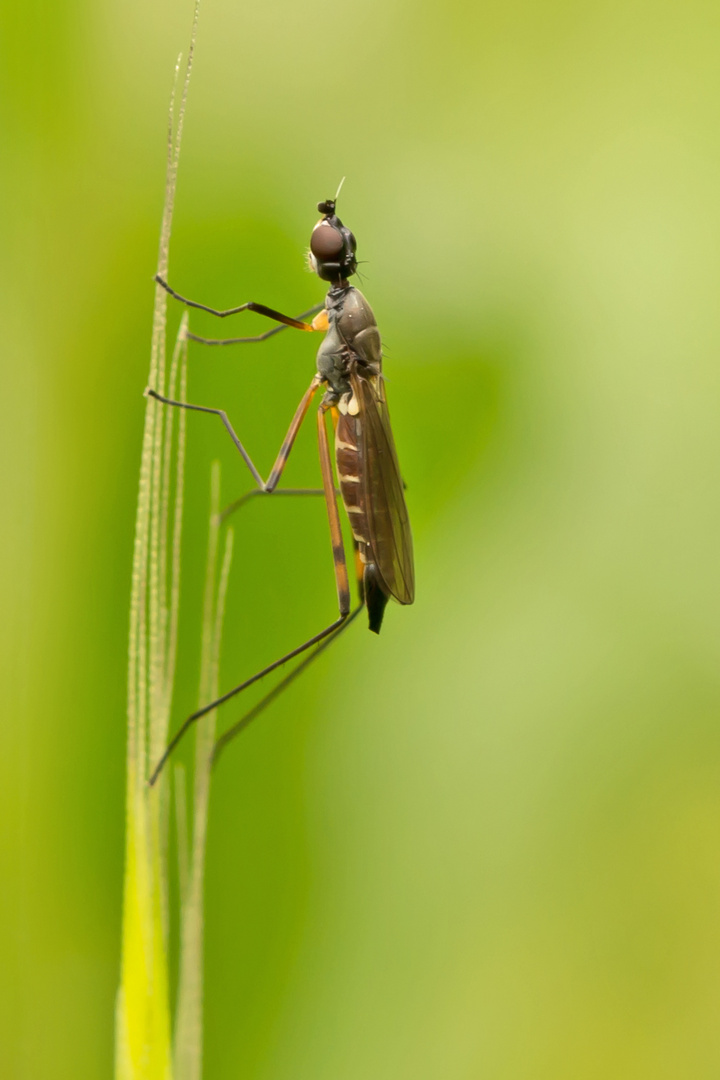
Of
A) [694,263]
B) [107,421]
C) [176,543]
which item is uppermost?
[694,263]

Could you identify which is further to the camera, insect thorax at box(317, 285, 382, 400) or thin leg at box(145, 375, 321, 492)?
insect thorax at box(317, 285, 382, 400)

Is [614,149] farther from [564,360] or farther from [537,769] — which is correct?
[537,769]

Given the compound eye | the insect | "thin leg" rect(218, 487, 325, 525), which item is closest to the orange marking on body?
the insect

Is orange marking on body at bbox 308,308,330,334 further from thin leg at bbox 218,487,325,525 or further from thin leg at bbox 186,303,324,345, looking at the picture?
thin leg at bbox 218,487,325,525

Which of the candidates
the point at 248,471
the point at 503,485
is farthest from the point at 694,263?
the point at 248,471

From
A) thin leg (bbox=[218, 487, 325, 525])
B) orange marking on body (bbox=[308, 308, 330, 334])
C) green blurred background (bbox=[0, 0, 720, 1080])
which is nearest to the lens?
green blurred background (bbox=[0, 0, 720, 1080])

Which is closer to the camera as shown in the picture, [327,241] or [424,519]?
[327,241]

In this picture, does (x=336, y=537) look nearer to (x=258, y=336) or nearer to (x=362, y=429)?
(x=362, y=429)

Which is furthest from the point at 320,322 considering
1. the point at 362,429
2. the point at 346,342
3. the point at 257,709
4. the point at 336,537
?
the point at 257,709
